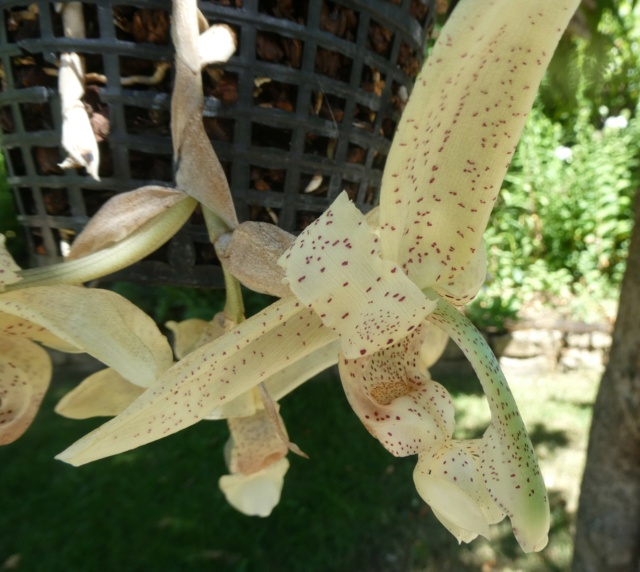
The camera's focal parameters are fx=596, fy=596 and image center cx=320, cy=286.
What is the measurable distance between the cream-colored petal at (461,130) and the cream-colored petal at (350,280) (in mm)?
50

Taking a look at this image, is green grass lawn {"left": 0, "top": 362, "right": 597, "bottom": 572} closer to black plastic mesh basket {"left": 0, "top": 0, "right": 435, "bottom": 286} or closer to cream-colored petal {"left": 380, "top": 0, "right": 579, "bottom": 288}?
black plastic mesh basket {"left": 0, "top": 0, "right": 435, "bottom": 286}

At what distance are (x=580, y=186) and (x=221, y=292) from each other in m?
2.29

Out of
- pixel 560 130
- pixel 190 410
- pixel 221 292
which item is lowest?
pixel 221 292

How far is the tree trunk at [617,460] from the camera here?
42.4 inches

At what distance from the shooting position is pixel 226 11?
47 centimetres

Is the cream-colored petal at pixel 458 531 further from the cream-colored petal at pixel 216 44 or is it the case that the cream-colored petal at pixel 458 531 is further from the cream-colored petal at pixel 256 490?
the cream-colored petal at pixel 216 44

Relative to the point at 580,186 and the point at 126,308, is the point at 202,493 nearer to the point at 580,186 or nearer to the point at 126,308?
the point at 126,308

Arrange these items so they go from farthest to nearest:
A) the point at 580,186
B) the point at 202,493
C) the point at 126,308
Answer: the point at 580,186, the point at 202,493, the point at 126,308

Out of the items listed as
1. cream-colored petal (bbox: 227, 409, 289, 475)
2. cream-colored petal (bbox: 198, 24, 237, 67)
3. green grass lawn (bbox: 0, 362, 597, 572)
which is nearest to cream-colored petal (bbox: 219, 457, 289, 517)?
cream-colored petal (bbox: 227, 409, 289, 475)

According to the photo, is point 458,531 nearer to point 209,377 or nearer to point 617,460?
point 209,377

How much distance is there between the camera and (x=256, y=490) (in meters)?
0.58

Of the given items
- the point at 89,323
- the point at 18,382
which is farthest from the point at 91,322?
the point at 18,382

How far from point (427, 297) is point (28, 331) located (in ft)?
0.97

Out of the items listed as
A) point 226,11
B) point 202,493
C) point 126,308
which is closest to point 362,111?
point 226,11
